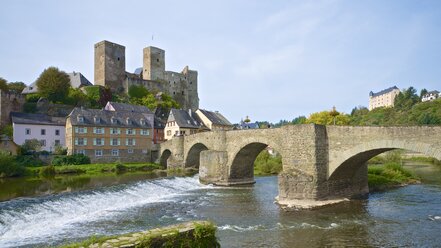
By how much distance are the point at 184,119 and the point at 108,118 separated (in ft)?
36.0

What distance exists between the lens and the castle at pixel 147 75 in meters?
62.9

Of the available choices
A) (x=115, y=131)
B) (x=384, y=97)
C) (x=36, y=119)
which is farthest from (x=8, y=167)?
(x=384, y=97)

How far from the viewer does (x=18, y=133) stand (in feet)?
129

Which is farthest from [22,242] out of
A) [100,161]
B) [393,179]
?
[100,161]

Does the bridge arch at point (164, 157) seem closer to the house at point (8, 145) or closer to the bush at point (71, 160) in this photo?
the bush at point (71, 160)

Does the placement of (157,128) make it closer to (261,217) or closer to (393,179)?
(393,179)

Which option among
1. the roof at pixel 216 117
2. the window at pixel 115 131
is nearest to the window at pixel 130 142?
the window at pixel 115 131

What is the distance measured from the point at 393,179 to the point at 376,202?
7550mm

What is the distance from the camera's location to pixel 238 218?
52.3 ft

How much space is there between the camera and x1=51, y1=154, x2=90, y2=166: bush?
1464 inches

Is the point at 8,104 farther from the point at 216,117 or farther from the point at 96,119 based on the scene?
the point at 216,117

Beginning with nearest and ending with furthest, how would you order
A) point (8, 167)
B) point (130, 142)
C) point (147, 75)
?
1. point (8, 167)
2. point (130, 142)
3. point (147, 75)

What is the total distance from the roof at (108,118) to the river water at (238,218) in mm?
21257

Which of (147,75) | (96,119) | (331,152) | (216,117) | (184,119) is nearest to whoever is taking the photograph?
(331,152)
